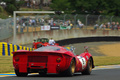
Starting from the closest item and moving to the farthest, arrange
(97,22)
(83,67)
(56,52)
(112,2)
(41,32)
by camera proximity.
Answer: (56,52) < (83,67) < (41,32) < (97,22) < (112,2)

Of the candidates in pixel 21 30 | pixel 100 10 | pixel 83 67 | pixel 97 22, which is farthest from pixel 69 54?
pixel 100 10

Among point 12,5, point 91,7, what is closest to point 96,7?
point 91,7

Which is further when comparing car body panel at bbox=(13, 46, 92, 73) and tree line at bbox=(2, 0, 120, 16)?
tree line at bbox=(2, 0, 120, 16)

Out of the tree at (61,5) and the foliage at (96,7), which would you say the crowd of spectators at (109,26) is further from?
the tree at (61,5)

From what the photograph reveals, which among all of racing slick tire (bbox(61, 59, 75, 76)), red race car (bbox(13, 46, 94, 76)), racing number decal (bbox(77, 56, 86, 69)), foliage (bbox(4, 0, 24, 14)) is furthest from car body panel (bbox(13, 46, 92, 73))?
foliage (bbox(4, 0, 24, 14))

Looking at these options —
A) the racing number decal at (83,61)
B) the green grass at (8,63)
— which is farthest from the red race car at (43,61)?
the green grass at (8,63)

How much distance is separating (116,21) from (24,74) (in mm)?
40500

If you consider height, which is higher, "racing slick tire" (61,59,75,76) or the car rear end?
the car rear end

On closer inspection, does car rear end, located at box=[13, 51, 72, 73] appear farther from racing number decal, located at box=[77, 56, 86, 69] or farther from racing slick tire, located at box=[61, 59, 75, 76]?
racing number decal, located at box=[77, 56, 86, 69]

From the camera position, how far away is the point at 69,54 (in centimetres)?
1066

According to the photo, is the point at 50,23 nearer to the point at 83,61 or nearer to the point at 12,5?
the point at 12,5

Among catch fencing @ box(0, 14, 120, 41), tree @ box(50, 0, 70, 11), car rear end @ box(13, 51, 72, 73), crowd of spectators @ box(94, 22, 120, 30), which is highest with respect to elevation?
tree @ box(50, 0, 70, 11)

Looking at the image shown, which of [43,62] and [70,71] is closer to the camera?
[43,62]

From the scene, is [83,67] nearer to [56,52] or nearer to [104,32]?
[56,52]
